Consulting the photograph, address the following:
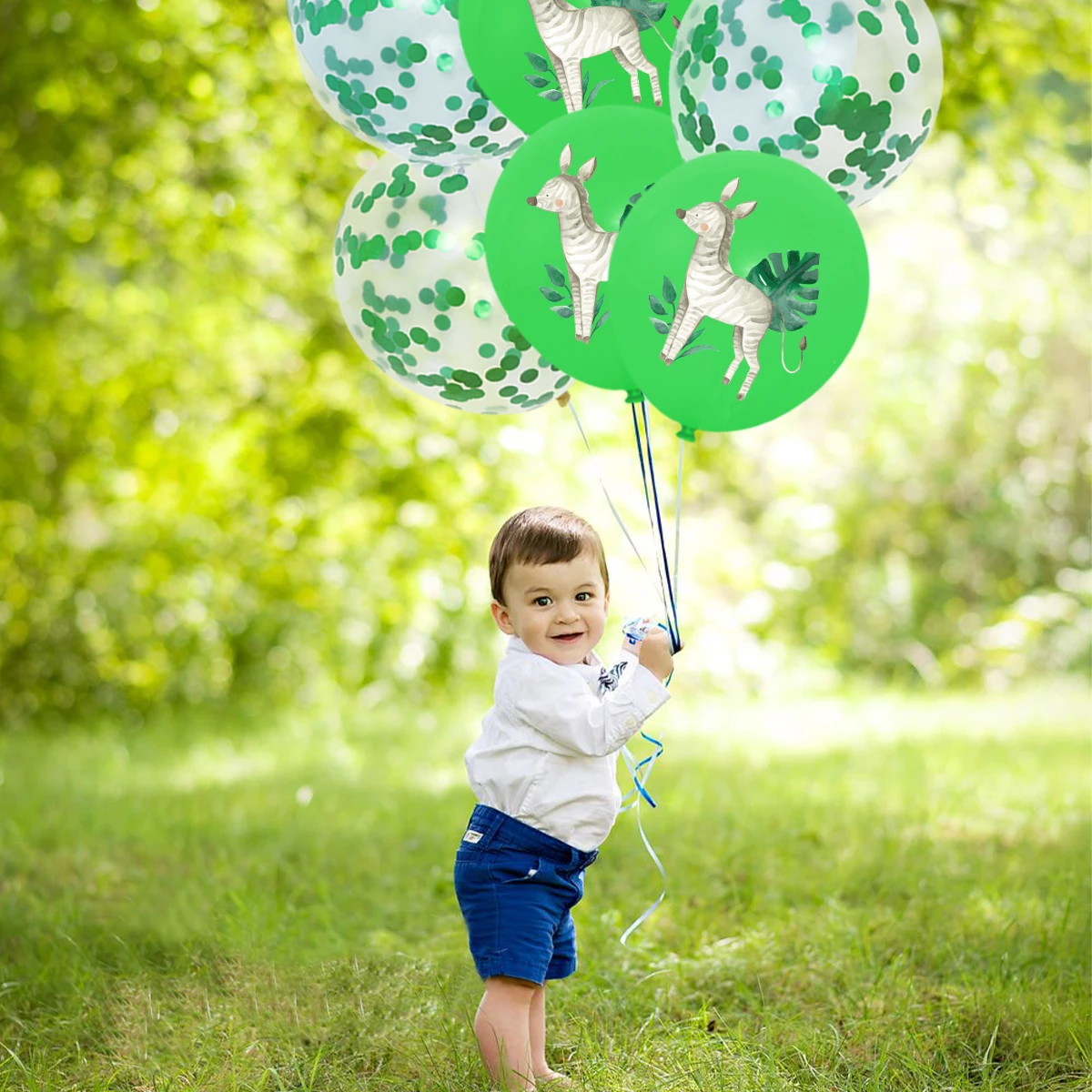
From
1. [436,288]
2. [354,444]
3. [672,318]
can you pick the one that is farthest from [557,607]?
[354,444]

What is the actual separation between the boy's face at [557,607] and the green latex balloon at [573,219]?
427 millimetres

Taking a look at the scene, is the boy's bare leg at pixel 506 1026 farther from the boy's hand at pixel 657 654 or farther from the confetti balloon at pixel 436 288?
the confetti balloon at pixel 436 288

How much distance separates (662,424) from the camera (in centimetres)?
645

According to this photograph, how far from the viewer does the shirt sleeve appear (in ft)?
7.53

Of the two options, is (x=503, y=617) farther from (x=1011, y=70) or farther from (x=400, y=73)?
(x=1011, y=70)

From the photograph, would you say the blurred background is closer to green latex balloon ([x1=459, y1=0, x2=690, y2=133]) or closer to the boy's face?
green latex balloon ([x1=459, y1=0, x2=690, y2=133])

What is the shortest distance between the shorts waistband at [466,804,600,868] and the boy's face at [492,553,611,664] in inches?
12.0

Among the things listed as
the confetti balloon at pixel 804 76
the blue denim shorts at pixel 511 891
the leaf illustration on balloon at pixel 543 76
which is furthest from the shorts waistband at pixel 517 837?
the leaf illustration on balloon at pixel 543 76

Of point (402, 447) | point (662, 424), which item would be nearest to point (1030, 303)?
point (662, 424)

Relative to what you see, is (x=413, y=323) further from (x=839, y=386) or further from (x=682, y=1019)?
(x=839, y=386)

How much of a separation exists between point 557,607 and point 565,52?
1071 mm

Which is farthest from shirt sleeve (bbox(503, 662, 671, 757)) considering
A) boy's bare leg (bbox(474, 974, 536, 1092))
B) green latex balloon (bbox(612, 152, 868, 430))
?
green latex balloon (bbox(612, 152, 868, 430))

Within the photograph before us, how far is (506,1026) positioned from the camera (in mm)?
2348

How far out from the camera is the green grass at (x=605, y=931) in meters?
2.50
